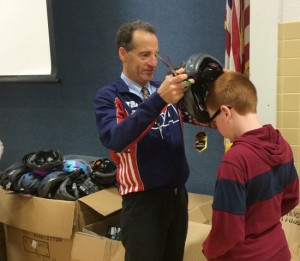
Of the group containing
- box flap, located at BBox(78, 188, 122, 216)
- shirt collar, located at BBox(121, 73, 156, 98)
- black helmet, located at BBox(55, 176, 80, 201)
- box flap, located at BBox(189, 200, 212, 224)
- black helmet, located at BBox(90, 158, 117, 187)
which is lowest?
box flap, located at BBox(189, 200, 212, 224)

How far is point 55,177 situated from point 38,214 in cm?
22

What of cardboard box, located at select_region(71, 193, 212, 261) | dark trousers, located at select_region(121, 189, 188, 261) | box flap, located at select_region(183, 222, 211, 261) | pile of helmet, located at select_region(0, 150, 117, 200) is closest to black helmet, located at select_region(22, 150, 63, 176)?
pile of helmet, located at select_region(0, 150, 117, 200)

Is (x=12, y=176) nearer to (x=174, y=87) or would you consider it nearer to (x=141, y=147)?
(x=141, y=147)

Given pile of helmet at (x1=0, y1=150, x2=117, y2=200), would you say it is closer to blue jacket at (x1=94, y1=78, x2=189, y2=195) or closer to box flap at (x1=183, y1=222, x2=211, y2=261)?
box flap at (x1=183, y1=222, x2=211, y2=261)

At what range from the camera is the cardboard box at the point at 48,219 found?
7.08 feet

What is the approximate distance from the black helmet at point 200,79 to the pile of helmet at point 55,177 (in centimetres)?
121

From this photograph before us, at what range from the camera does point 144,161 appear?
1436 millimetres

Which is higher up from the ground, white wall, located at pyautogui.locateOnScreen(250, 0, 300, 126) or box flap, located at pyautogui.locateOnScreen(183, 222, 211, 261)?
white wall, located at pyautogui.locateOnScreen(250, 0, 300, 126)

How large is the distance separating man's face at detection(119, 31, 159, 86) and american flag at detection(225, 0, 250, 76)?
0.55 m

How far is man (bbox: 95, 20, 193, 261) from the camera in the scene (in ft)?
4.66

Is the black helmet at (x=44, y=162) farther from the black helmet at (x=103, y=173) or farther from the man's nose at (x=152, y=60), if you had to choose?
the man's nose at (x=152, y=60)

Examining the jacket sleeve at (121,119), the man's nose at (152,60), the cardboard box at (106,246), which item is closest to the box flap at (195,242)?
the cardboard box at (106,246)

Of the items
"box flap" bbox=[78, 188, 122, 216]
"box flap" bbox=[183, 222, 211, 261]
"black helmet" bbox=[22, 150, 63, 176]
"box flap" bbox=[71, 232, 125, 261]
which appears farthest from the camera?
"black helmet" bbox=[22, 150, 63, 176]

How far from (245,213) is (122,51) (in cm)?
78
